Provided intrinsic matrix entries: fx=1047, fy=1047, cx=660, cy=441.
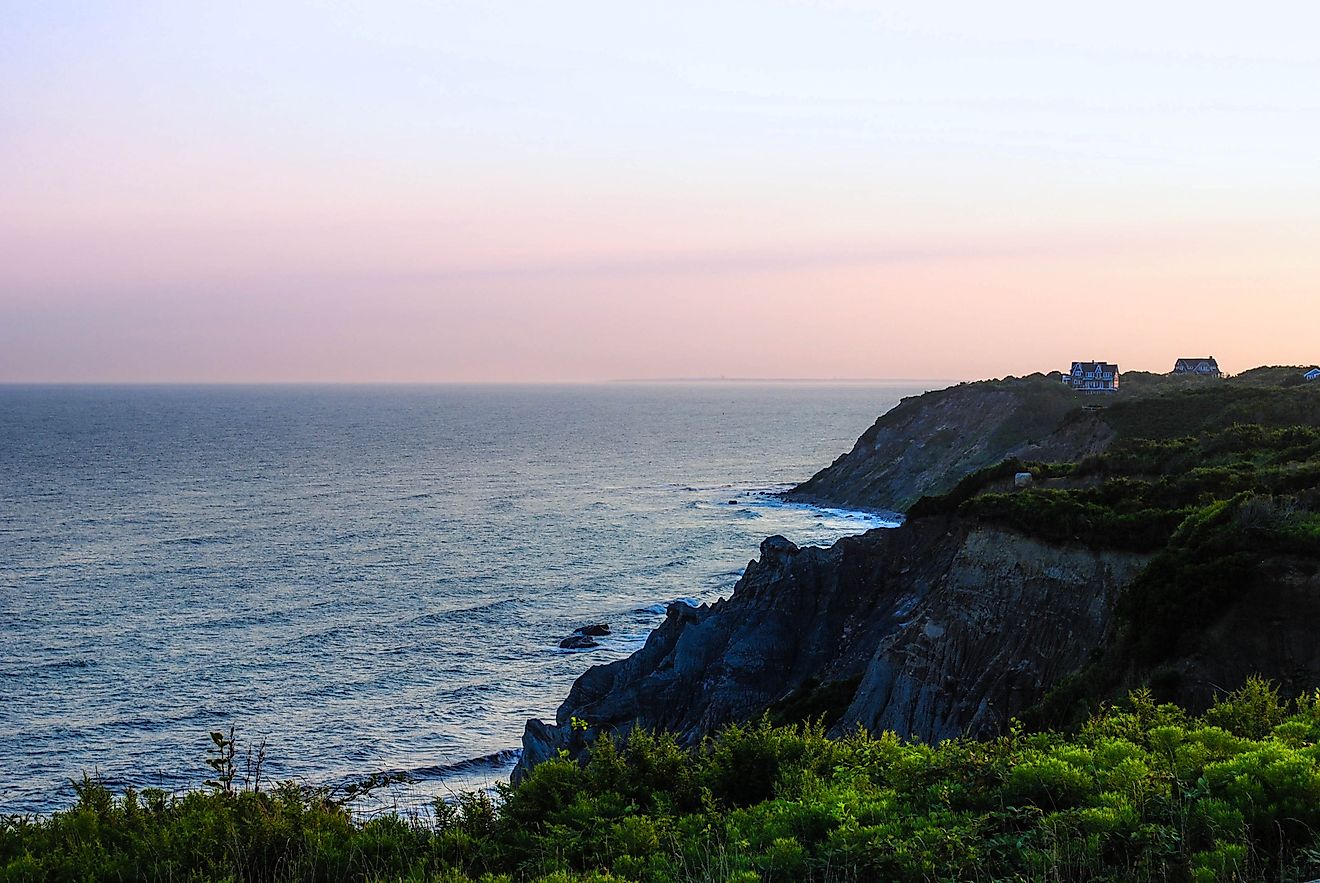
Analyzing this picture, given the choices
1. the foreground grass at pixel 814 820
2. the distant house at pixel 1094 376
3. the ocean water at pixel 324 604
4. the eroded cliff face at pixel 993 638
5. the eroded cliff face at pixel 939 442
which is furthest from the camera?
the distant house at pixel 1094 376

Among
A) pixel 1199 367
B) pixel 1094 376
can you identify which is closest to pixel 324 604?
pixel 1094 376

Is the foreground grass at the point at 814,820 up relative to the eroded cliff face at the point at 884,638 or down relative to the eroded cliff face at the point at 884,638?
up

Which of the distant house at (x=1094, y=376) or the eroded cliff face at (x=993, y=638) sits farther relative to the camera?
the distant house at (x=1094, y=376)

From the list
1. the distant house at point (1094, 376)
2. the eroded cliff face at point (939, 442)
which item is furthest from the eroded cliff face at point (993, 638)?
the distant house at point (1094, 376)

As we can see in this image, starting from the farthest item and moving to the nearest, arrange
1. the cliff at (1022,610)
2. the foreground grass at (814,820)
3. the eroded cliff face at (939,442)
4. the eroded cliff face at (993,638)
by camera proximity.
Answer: the eroded cliff face at (939,442)
the eroded cliff face at (993,638)
the cliff at (1022,610)
the foreground grass at (814,820)

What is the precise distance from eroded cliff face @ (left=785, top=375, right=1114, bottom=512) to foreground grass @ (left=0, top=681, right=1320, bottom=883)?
84.9 meters

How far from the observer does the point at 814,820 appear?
13.6 meters

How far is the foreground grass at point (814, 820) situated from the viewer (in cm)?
1159

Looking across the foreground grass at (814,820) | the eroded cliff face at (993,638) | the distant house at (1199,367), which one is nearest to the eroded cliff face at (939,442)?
the distant house at (1199,367)

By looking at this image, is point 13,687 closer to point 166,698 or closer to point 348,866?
point 166,698

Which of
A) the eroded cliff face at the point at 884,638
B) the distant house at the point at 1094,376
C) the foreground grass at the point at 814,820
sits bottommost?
the eroded cliff face at the point at 884,638

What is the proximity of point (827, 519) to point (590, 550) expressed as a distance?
27.3m

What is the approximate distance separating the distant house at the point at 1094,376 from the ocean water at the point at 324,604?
4260 centimetres

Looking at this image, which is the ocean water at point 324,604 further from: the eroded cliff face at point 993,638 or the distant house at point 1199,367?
the distant house at point 1199,367
